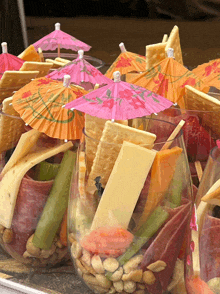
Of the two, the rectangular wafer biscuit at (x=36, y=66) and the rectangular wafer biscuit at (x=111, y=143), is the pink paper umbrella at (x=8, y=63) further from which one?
the rectangular wafer biscuit at (x=111, y=143)

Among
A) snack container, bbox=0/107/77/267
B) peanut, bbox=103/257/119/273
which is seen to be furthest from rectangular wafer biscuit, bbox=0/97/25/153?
peanut, bbox=103/257/119/273

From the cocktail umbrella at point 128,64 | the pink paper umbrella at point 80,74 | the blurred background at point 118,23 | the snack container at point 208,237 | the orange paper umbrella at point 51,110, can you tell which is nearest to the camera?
the snack container at point 208,237

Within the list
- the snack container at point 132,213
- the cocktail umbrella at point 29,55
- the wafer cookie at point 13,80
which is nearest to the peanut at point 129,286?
the snack container at point 132,213

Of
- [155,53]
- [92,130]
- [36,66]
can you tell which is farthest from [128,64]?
[92,130]

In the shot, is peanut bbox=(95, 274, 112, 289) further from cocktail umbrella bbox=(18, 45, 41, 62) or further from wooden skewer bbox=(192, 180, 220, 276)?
cocktail umbrella bbox=(18, 45, 41, 62)

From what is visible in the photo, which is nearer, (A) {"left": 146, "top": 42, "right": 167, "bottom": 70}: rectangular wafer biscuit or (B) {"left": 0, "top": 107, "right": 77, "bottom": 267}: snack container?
(B) {"left": 0, "top": 107, "right": 77, "bottom": 267}: snack container

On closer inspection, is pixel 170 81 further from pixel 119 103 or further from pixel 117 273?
pixel 117 273
